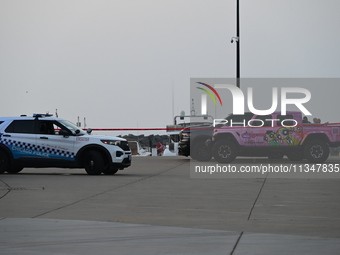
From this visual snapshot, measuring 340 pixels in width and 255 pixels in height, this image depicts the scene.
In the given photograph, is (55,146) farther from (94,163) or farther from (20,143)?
(94,163)

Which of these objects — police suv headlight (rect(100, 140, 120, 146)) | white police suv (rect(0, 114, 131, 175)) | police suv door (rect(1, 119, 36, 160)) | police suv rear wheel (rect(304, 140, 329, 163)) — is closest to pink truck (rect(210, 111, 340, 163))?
police suv rear wheel (rect(304, 140, 329, 163))

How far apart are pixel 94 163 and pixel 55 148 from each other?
1.19 metres

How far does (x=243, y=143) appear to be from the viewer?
2803cm

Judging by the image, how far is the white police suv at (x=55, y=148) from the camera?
2153cm

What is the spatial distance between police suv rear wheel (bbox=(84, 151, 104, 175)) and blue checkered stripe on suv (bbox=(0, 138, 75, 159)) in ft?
1.50

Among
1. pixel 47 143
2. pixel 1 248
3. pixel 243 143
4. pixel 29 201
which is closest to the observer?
pixel 1 248

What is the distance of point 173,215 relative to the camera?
38.7 feet

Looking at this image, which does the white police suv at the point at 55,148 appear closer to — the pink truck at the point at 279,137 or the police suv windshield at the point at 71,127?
the police suv windshield at the point at 71,127

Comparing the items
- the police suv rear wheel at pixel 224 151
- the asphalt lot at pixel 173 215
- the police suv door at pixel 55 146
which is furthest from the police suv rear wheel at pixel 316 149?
the police suv door at pixel 55 146

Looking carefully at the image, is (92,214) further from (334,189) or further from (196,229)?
(334,189)

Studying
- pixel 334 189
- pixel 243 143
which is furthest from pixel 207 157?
pixel 334 189

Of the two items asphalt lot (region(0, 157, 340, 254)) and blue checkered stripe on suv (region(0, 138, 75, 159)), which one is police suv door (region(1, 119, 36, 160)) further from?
asphalt lot (region(0, 157, 340, 254))

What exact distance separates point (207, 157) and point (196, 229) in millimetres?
19095

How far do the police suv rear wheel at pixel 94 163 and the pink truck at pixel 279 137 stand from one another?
7291mm
